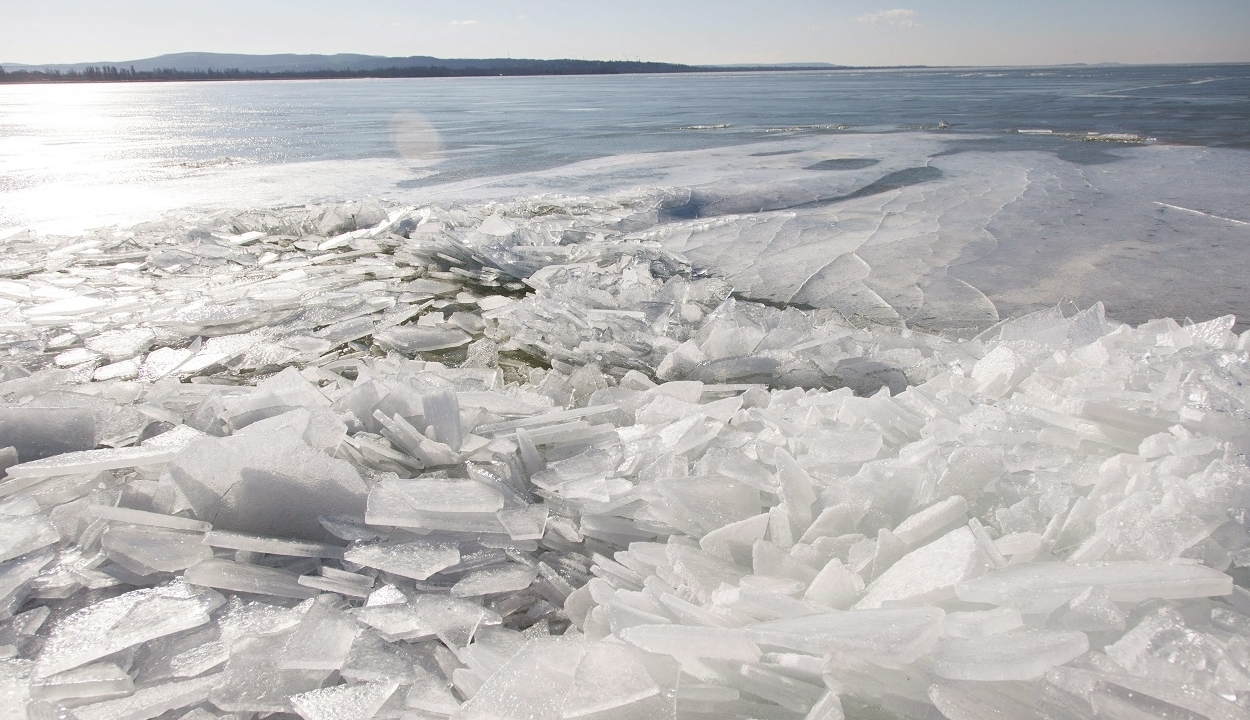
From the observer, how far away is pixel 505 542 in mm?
1424

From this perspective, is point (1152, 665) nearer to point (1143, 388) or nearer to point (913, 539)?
point (913, 539)

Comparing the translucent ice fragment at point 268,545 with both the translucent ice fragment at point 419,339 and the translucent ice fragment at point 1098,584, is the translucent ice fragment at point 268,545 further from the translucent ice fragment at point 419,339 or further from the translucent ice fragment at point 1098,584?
the translucent ice fragment at point 419,339

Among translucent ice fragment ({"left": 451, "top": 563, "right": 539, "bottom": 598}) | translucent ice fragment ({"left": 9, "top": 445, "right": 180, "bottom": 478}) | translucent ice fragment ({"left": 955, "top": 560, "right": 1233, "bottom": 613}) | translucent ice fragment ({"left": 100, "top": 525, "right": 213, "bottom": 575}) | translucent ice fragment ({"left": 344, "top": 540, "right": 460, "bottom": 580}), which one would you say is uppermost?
translucent ice fragment ({"left": 955, "top": 560, "right": 1233, "bottom": 613})

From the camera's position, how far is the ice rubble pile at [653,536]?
3.14 ft

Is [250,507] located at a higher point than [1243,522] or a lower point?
lower

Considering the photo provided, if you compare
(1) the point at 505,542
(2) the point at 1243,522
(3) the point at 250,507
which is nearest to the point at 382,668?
(1) the point at 505,542

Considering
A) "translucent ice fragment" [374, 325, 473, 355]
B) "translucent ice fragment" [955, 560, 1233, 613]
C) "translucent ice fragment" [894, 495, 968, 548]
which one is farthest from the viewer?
"translucent ice fragment" [374, 325, 473, 355]

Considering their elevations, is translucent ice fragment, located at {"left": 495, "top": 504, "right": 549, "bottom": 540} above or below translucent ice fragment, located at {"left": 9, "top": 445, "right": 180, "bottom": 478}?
below

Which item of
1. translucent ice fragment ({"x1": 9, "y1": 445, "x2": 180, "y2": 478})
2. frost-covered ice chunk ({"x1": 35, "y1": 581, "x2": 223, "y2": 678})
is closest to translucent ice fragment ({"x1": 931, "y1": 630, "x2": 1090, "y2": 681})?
frost-covered ice chunk ({"x1": 35, "y1": 581, "x2": 223, "y2": 678})

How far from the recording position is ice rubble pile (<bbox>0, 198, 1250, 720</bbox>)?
3.14 feet

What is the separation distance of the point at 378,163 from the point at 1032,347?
729 cm

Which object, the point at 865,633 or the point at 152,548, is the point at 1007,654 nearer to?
the point at 865,633

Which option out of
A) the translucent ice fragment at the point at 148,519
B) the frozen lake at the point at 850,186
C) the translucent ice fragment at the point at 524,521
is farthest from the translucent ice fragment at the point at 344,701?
the frozen lake at the point at 850,186

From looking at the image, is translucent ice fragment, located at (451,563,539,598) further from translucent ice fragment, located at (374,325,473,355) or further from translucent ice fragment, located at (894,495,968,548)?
translucent ice fragment, located at (374,325,473,355)
